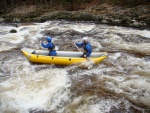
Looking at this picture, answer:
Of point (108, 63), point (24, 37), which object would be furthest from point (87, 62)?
point (24, 37)

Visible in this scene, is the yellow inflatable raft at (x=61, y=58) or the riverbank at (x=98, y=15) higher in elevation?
the riverbank at (x=98, y=15)

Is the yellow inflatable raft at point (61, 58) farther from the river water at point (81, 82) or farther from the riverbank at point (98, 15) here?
the riverbank at point (98, 15)

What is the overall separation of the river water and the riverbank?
4303 millimetres

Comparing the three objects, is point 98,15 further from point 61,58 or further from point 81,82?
point 81,82

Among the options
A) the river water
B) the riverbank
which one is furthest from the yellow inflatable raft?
the riverbank

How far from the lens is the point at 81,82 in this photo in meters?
6.89

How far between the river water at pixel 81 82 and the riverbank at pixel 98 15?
4303 mm

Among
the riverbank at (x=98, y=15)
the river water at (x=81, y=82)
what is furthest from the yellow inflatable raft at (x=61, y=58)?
the riverbank at (x=98, y=15)

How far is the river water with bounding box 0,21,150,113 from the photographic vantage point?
5.64 m

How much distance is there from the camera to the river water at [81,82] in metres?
5.64

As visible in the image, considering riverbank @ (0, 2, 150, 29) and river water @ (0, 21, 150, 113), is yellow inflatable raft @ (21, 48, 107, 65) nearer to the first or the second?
river water @ (0, 21, 150, 113)

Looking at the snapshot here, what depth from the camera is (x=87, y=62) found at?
7.82 metres

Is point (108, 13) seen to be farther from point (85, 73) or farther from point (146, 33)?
point (85, 73)

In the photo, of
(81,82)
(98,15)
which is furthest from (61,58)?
(98,15)
